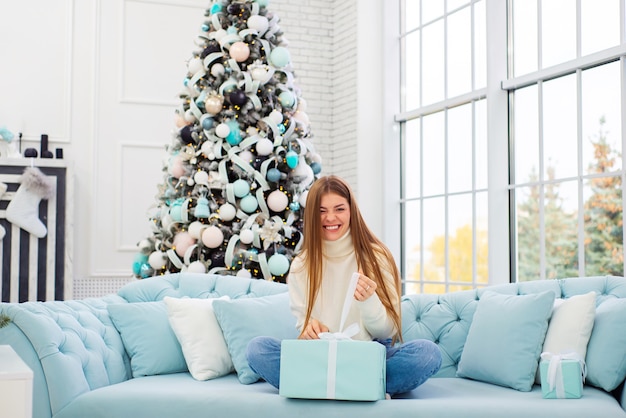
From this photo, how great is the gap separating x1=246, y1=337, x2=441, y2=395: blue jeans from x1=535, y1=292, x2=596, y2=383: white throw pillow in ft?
1.38

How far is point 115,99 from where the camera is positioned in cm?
588

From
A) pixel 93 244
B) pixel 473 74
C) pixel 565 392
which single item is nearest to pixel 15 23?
pixel 93 244

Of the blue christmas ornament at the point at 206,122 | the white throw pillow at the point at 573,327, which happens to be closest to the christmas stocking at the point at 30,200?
the blue christmas ornament at the point at 206,122

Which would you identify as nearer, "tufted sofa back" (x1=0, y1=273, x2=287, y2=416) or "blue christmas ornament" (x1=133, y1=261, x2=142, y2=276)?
"tufted sofa back" (x1=0, y1=273, x2=287, y2=416)

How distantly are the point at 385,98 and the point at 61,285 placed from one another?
2595 millimetres

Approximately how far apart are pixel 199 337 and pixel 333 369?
31.3 inches

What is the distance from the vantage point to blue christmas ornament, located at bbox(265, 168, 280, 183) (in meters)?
4.17

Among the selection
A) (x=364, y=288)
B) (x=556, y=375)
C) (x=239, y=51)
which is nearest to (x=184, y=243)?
(x=239, y=51)

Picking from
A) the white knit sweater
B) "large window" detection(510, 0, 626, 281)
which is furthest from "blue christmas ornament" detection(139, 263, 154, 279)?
"large window" detection(510, 0, 626, 281)

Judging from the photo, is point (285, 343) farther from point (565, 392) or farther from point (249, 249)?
point (249, 249)

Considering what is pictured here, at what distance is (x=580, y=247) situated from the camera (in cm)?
412

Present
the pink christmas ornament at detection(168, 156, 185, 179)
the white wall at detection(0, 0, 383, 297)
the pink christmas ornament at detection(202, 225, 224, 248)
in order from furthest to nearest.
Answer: the white wall at detection(0, 0, 383, 297) < the pink christmas ornament at detection(168, 156, 185, 179) < the pink christmas ornament at detection(202, 225, 224, 248)

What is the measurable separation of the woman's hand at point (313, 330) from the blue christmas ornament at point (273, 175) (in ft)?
4.47

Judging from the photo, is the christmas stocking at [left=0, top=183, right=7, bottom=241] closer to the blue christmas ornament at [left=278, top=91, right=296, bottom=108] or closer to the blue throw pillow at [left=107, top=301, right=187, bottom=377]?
the blue christmas ornament at [left=278, top=91, right=296, bottom=108]
